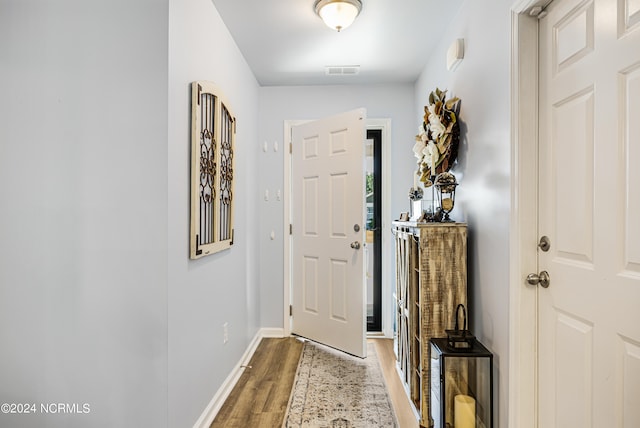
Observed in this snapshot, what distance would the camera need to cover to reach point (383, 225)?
12.3 feet

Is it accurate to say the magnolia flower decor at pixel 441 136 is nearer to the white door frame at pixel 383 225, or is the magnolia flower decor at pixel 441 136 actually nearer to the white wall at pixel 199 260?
the white door frame at pixel 383 225

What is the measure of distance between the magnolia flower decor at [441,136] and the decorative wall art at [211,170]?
1.32 m

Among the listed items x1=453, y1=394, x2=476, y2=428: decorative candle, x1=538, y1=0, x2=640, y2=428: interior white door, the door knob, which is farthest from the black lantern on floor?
the door knob

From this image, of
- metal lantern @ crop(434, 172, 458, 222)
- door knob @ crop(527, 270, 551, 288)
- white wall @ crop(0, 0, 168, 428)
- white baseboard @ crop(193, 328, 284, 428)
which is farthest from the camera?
metal lantern @ crop(434, 172, 458, 222)

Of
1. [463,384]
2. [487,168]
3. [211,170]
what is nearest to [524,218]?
Answer: [487,168]

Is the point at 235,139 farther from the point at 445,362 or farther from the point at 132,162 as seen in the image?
the point at 445,362

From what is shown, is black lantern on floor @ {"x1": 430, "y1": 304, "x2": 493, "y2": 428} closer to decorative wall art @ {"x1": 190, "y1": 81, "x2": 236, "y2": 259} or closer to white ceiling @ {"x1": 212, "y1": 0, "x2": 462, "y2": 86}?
decorative wall art @ {"x1": 190, "y1": 81, "x2": 236, "y2": 259}

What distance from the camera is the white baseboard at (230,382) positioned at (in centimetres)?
216

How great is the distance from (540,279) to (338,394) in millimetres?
1549

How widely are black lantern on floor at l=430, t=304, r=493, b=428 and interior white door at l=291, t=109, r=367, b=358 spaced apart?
1338 millimetres

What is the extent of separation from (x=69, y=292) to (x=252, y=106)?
2.26m

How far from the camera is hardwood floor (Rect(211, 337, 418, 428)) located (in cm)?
223

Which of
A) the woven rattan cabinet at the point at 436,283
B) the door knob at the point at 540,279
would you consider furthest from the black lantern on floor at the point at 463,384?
the door knob at the point at 540,279

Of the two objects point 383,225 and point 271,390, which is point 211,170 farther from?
point 383,225
